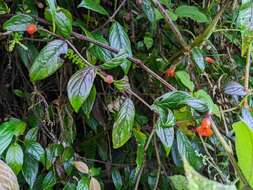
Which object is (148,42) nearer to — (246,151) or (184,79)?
(184,79)

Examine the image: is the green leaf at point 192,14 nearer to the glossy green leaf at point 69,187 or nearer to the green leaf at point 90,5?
the green leaf at point 90,5

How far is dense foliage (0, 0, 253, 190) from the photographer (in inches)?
28.1

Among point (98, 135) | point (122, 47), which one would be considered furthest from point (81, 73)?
point (98, 135)

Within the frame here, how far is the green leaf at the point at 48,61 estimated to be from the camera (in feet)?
2.29

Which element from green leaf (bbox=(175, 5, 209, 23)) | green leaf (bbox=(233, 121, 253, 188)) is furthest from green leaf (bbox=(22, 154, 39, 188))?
green leaf (bbox=(233, 121, 253, 188))

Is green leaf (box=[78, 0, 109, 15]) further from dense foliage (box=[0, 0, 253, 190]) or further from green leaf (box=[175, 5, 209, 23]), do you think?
green leaf (box=[175, 5, 209, 23])

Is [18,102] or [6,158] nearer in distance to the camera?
[6,158]

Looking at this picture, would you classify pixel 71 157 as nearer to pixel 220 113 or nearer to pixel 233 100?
pixel 220 113

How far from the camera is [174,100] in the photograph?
711 millimetres

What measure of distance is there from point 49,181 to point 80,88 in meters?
0.21

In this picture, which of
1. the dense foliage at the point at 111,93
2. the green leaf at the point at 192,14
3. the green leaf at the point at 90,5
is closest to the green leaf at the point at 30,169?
the dense foliage at the point at 111,93

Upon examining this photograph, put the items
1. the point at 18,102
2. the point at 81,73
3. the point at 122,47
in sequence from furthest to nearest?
1. the point at 18,102
2. the point at 122,47
3. the point at 81,73

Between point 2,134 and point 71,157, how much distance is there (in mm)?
141

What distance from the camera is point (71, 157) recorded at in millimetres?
828
